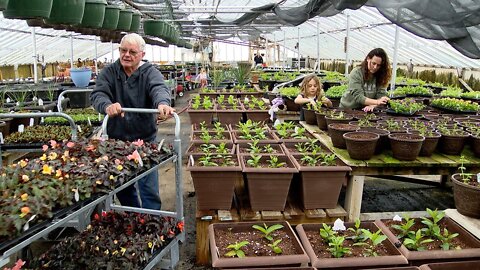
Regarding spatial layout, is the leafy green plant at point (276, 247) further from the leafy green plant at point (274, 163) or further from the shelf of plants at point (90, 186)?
the leafy green plant at point (274, 163)

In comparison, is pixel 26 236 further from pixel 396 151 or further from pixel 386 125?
pixel 386 125

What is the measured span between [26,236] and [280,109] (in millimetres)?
4423

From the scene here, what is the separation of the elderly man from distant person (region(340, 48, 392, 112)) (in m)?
2.11

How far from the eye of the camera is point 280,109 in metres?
5.49

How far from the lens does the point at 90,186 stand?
5.31 feet

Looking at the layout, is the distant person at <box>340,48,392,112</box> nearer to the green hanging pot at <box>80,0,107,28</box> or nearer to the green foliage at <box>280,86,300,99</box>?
the green foliage at <box>280,86,300,99</box>

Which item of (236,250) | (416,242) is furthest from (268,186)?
(416,242)

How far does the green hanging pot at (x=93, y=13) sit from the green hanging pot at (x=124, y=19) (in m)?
0.80

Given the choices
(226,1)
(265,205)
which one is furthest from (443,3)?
(226,1)

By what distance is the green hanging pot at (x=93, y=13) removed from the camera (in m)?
3.04

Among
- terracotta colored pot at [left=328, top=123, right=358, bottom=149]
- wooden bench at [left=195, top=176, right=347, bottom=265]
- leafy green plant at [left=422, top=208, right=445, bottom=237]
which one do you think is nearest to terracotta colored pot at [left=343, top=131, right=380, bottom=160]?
terracotta colored pot at [left=328, top=123, right=358, bottom=149]

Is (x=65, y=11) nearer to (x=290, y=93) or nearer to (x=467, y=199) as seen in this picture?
(x=467, y=199)

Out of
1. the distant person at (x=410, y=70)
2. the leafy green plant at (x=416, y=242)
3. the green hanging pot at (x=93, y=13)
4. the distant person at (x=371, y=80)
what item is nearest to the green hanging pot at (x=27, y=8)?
the green hanging pot at (x=93, y=13)

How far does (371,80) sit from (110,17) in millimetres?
2579
